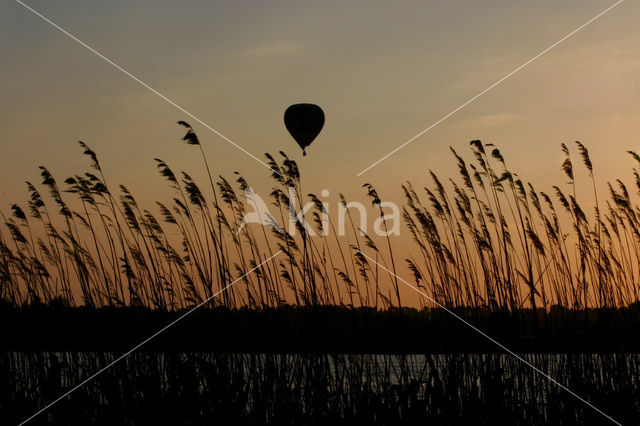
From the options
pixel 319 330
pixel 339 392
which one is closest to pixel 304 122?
pixel 319 330

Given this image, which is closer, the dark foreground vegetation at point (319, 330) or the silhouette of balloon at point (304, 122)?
the dark foreground vegetation at point (319, 330)

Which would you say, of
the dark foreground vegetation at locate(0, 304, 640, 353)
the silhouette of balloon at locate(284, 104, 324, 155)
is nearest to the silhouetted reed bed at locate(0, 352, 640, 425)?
the dark foreground vegetation at locate(0, 304, 640, 353)

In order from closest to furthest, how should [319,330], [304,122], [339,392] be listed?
[339,392], [319,330], [304,122]

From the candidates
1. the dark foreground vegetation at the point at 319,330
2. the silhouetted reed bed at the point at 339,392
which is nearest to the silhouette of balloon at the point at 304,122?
the dark foreground vegetation at the point at 319,330

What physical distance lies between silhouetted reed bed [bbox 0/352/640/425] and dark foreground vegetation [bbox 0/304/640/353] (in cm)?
16

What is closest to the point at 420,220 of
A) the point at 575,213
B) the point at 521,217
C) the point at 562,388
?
the point at 521,217

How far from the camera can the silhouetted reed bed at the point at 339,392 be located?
16.4 ft

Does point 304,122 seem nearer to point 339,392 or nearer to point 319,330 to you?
point 319,330

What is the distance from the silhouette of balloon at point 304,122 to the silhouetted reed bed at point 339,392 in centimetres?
470

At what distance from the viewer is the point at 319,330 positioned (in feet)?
18.0

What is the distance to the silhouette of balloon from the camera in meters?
9.80

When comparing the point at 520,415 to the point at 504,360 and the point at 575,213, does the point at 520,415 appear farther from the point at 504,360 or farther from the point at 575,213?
the point at 575,213

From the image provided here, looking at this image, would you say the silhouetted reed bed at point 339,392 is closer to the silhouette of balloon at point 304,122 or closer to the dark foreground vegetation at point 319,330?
the dark foreground vegetation at point 319,330

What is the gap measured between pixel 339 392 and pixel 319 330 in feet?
1.82
